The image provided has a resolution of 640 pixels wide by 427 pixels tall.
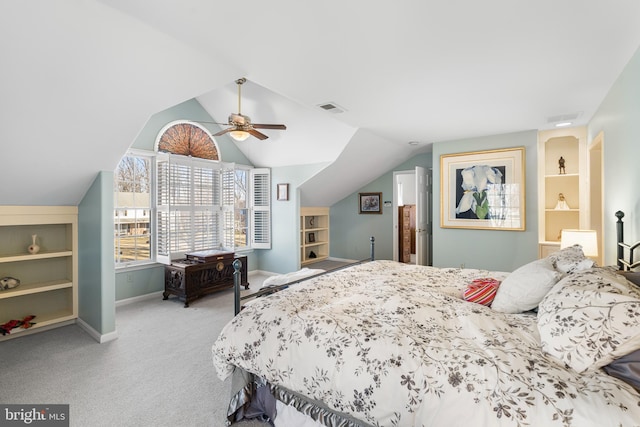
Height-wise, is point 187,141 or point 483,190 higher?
point 187,141

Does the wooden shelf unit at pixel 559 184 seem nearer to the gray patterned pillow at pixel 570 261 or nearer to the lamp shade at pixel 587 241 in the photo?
the lamp shade at pixel 587 241

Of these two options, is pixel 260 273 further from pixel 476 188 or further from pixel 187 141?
pixel 476 188

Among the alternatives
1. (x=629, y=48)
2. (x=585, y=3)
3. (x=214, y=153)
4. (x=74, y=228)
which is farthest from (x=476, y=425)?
(x=214, y=153)

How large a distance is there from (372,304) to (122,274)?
13.5 ft

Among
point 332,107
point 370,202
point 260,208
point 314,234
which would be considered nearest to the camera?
point 332,107

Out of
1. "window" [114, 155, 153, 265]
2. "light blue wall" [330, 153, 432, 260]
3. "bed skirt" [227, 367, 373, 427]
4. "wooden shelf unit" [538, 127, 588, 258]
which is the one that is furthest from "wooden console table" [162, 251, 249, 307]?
"wooden shelf unit" [538, 127, 588, 258]

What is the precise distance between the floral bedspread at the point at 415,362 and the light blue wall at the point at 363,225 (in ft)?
16.4

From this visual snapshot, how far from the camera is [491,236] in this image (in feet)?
15.1

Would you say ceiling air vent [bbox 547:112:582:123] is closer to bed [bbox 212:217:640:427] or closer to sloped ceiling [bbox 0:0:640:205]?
sloped ceiling [bbox 0:0:640:205]

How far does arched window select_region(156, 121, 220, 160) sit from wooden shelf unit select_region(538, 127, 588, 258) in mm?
5293

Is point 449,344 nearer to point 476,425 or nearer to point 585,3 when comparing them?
point 476,425

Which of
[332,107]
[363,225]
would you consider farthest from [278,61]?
[363,225]

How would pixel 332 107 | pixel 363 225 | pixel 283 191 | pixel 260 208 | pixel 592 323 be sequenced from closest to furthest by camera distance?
pixel 592 323 < pixel 332 107 < pixel 283 191 < pixel 260 208 < pixel 363 225

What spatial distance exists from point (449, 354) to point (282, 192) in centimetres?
504
